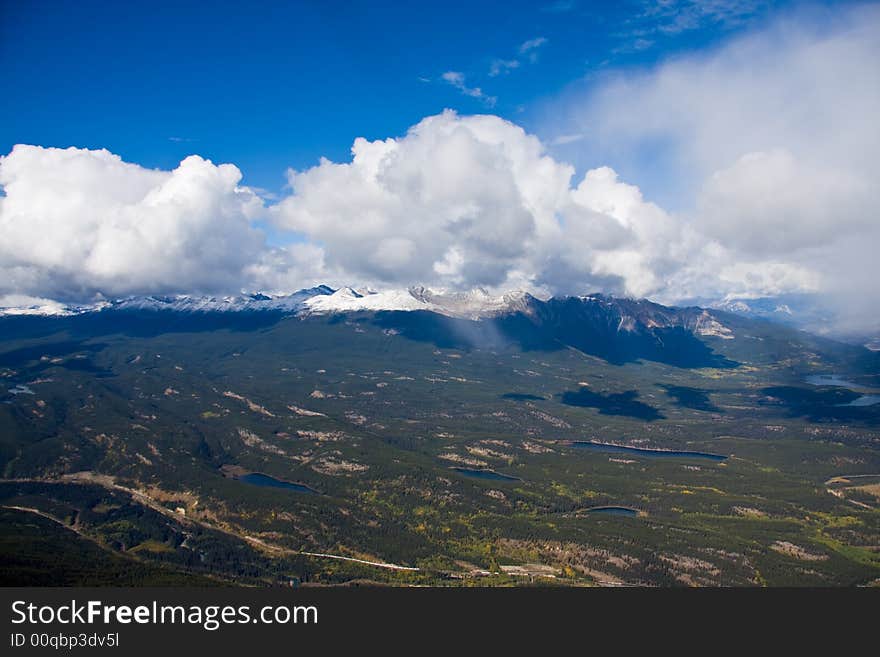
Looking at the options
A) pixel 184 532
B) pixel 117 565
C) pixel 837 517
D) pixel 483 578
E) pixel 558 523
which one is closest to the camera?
pixel 117 565

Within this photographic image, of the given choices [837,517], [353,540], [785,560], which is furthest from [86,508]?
[837,517]

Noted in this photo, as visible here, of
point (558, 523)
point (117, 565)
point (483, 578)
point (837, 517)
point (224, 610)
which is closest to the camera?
point (224, 610)

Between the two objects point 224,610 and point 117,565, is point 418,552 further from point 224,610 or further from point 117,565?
point 224,610

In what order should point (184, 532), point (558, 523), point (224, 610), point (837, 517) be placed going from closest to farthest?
1. point (224, 610)
2. point (184, 532)
3. point (558, 523)
4. point (837, 517)

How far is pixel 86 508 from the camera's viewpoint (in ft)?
593

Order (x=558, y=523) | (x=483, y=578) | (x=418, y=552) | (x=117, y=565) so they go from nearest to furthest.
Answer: (x=117, y=565) < (x=483, y=578) < (x=418, y=552) < (x=558, y=523)

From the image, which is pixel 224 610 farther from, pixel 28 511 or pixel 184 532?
pixel 28 511

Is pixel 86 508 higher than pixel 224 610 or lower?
lower

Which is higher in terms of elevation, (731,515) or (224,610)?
(224,610)

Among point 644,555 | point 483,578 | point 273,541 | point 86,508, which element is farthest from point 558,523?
point 86,508

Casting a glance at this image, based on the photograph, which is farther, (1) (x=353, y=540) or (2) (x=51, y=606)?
(1) (x=353, y=540)

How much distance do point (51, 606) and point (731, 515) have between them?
196 meters

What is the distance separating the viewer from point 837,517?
192875mm

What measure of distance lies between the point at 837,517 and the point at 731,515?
114 ft
